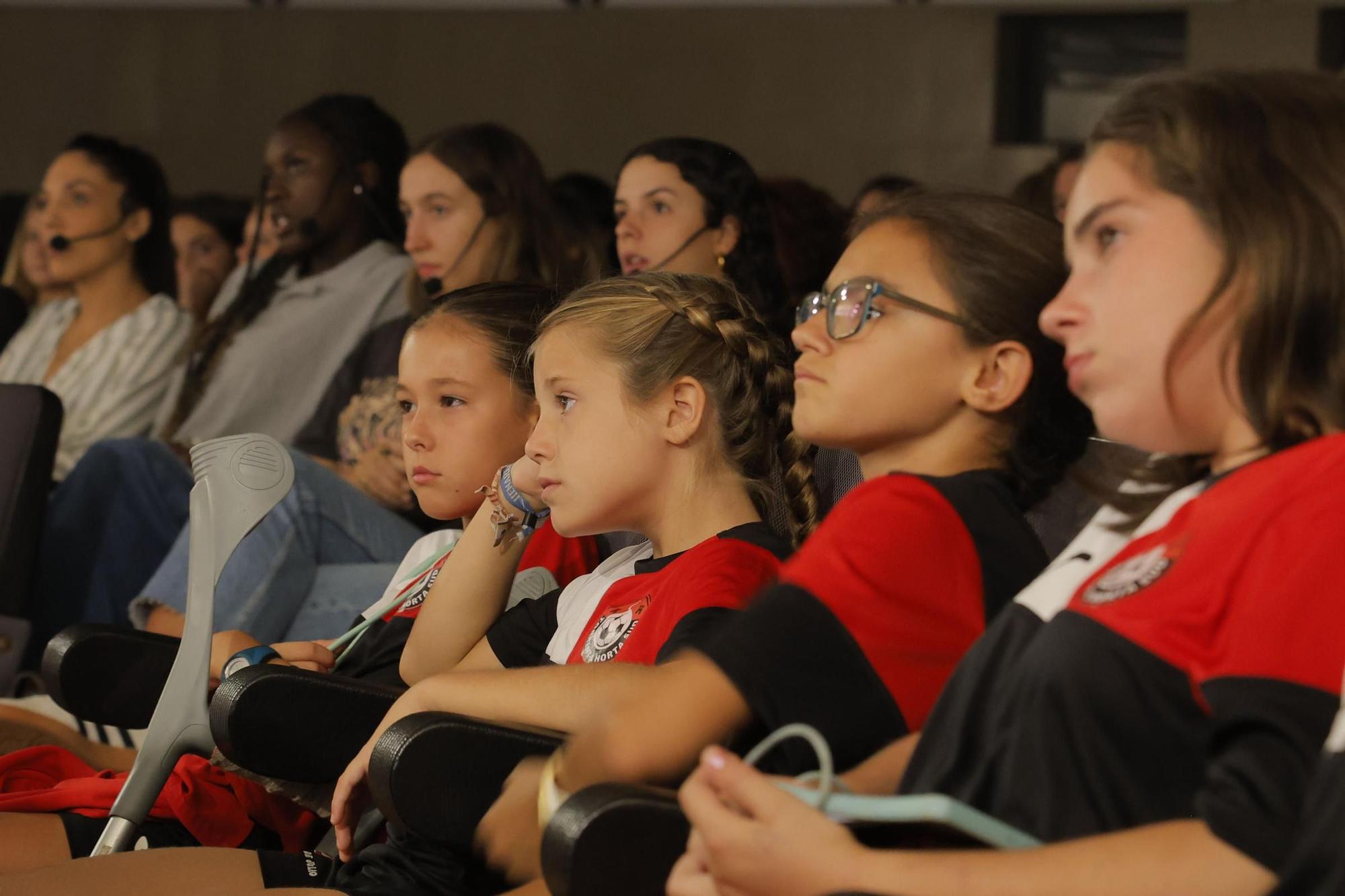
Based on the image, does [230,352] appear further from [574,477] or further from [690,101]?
[690,101]

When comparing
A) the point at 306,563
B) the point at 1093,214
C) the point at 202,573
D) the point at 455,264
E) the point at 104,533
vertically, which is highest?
the point at 1093,214

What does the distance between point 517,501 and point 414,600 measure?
0.31 metres

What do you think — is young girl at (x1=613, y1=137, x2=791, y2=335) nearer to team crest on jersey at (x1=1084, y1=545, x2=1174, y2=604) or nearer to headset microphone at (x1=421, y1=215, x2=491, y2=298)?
headset microphone at (x1=421, y1=215, x2=491, y2=298)

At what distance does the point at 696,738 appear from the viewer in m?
1.10

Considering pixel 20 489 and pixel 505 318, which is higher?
pixel 505 318

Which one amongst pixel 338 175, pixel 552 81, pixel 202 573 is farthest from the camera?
pixel 552 81

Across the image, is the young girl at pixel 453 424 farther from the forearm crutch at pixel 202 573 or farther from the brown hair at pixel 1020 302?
the brown hair at pixel 1020 302

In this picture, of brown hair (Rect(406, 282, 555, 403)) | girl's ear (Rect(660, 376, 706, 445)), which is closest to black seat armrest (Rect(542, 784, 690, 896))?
girl's ear (Rect(660, 376, 706, 445))

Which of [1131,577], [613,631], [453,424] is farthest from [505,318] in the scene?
[1131,577]

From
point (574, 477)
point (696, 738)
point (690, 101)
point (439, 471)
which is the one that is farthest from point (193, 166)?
point (696, 738)

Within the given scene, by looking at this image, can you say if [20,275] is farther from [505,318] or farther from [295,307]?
[505,318]

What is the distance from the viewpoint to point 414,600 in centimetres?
203

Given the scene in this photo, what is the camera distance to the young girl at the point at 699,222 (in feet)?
9.16

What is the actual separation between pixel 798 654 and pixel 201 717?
3.07 feet
